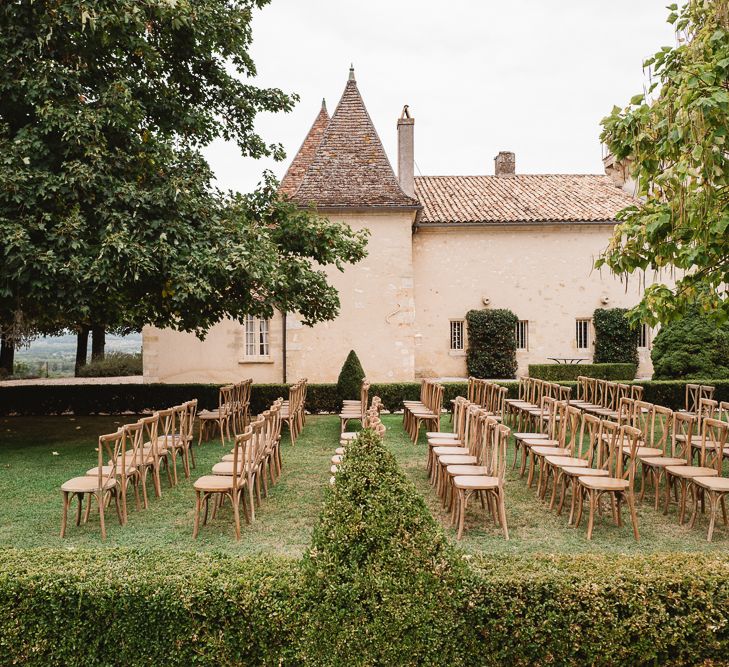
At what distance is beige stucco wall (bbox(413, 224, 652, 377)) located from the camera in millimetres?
24625

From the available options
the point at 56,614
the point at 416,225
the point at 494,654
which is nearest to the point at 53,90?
the point at 56,614

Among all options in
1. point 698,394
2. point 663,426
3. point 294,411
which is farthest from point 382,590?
point 698,394

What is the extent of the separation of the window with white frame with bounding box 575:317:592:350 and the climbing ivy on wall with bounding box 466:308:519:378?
2.81 meters

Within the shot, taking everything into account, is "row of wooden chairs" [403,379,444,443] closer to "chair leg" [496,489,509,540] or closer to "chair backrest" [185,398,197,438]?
"chair backrest" [185,398,197,438]

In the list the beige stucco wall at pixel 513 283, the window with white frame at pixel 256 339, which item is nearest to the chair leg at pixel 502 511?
the window with white frame at pixel 256 339

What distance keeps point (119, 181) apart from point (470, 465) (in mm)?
7538

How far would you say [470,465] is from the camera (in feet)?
25.3

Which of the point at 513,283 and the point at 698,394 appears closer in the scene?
the point at 698,394

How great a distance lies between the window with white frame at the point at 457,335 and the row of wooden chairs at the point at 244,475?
15965 millimetres

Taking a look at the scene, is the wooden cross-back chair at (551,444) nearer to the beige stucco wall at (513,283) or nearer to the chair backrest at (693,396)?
the chair backrest at (693,396)

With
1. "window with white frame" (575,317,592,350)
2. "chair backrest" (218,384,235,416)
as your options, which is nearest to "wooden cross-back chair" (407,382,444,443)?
"chair backrest" (218,384,235,416)

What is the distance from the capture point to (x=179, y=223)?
10.7 metres

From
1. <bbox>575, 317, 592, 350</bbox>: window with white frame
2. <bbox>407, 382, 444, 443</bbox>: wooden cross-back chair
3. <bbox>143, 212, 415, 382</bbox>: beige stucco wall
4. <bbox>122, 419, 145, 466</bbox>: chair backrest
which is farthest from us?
<bbox>575, 317, 592, 350</bbox>: window with white frame

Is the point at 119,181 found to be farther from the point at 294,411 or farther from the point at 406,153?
the point at 406,153
